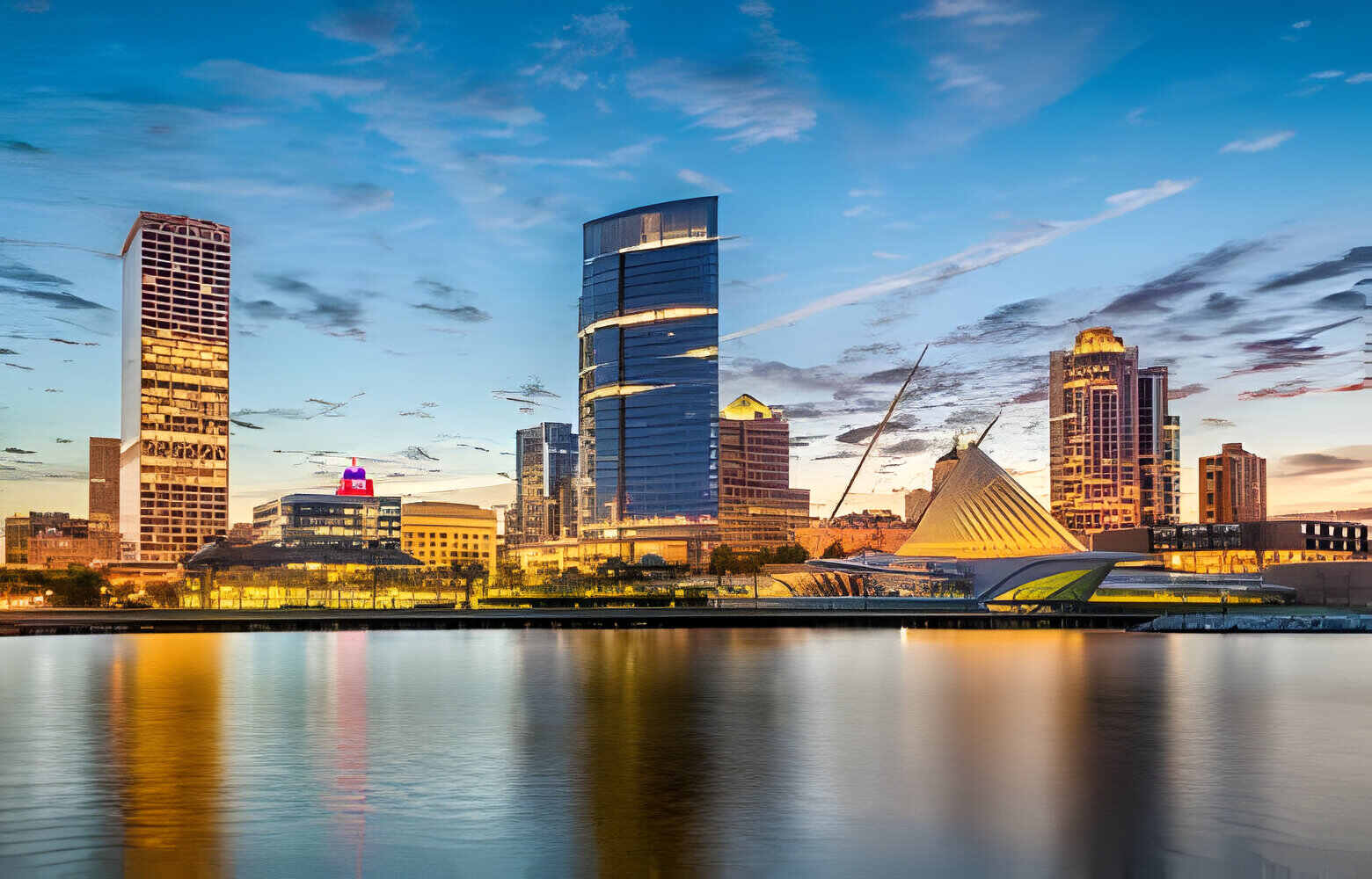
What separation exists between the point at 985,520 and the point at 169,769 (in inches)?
5717

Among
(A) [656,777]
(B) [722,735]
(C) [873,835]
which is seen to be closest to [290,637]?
(B) [722,735]

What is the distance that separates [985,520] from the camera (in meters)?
167

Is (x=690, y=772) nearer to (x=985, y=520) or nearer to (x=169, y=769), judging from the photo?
(x=169, y=769)

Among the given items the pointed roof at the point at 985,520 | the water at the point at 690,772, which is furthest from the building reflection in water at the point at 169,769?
the pointed roof at the point at 985,520

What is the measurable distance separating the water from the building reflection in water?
141mm

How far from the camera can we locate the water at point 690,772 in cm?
2206

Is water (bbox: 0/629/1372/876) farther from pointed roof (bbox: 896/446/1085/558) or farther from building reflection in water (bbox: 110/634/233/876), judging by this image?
pointed roof (bbox: 896/446/1085/558)

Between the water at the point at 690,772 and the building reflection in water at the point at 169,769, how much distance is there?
141 millimetres

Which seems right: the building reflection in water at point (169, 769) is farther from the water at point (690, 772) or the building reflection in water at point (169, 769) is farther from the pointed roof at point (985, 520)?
the pointed roof at point (985, 520)

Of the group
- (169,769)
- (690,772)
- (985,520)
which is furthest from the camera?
(985,520)

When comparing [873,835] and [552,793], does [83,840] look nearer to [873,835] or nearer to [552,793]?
A: [552,793]

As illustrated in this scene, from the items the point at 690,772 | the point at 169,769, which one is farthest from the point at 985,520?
the point at 169,769

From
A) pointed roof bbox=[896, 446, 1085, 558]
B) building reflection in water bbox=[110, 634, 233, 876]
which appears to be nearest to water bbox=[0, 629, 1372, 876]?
building reflection in water bbox=[110, 634, 233, 876]

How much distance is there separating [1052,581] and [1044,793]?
135 meters
